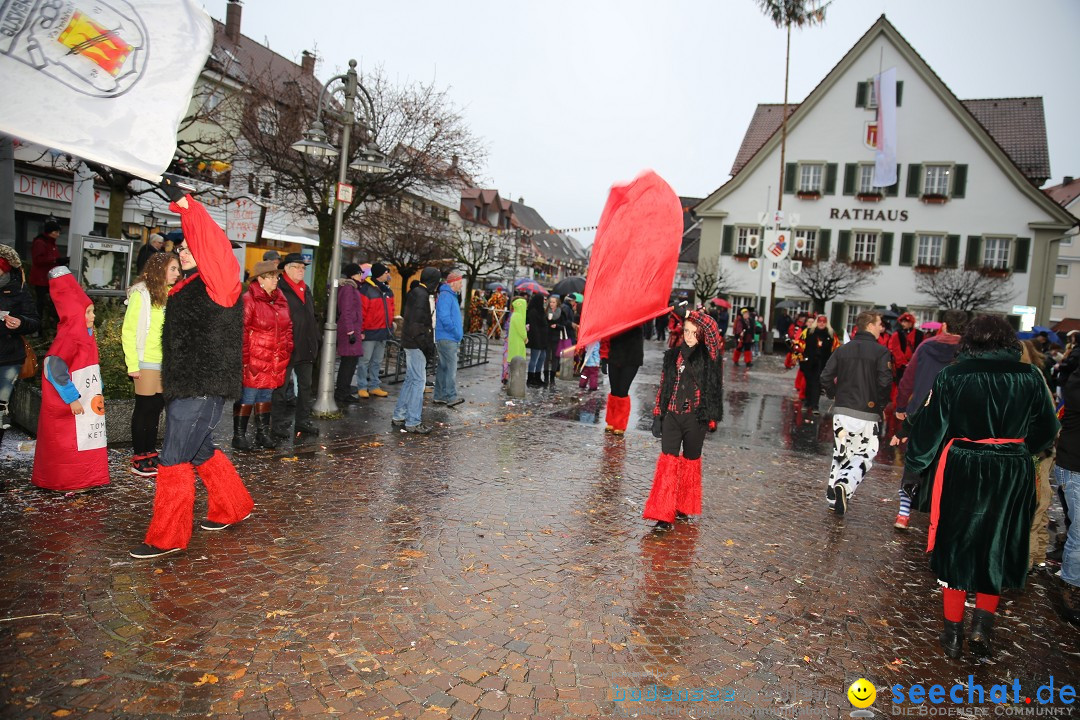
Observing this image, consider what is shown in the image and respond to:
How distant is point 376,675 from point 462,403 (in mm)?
8283

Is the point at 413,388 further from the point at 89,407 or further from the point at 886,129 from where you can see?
the point at 886,129

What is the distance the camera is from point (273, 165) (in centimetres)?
1596

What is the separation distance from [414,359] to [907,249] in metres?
33.8

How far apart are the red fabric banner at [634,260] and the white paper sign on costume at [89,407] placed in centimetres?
410

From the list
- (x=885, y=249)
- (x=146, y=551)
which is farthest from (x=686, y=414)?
(x=885, y=249)

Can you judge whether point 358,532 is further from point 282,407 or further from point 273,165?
point 273,165

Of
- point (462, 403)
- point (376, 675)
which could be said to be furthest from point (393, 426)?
point (376, 675)

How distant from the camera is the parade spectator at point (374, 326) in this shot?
11078mm

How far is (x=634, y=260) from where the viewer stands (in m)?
6.78

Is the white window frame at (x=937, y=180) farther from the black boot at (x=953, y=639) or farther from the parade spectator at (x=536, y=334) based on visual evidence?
the black boot at (x=953, y=639)

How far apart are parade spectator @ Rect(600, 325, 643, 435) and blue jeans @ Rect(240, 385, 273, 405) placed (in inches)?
170

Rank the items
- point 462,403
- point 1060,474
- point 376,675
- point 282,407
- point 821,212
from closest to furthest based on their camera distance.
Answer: point 376,675
point 1060,474
point 282,407
point 462,403
point 821,212

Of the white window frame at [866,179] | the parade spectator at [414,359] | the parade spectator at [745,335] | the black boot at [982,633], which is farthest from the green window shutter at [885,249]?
the black boot at [982,633]

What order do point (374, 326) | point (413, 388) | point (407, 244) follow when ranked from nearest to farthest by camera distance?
point (413, 388) < point (374, 326) < point (407, 244)
